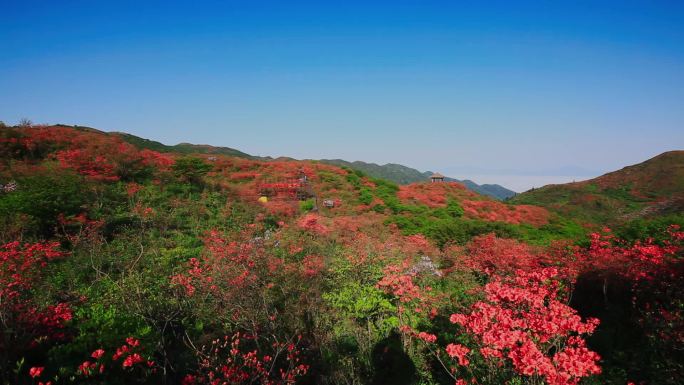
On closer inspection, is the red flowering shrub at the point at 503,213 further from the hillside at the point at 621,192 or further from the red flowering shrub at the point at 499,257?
the hillside at the point at 621,192

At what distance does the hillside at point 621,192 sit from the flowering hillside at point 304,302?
34.1 meters

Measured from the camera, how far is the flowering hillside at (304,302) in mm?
4520

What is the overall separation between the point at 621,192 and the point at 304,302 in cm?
6044

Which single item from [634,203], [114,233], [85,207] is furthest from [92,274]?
[634,203]

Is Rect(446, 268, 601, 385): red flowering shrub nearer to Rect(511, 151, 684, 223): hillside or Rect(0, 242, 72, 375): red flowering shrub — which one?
Rect(0, 242, 72, 375): red flowering shrub

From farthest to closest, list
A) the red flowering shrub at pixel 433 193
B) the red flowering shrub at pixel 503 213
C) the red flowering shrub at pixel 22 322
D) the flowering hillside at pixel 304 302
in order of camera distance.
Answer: the red flowering shrub at pixel 433 193 → the red flowering shrub at pixel 503 213 → the flowering hillside at pixel 304 302 → the red flowering shrub at pixel 22 322

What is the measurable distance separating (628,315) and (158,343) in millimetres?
9856

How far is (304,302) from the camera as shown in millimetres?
6641

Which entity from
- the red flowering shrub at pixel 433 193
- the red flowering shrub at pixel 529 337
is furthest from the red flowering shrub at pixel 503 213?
the red flowering shrub at pixel 529 337

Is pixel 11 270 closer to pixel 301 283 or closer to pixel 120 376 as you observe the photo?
pixel 120 376

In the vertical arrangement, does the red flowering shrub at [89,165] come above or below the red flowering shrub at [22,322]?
above

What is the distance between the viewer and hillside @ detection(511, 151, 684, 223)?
1563 inches

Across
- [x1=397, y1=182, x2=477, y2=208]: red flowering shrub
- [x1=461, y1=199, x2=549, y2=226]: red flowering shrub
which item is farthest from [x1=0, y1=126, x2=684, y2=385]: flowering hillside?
[x1=397, y1=182, x2=477, y2=208]: red flowering shrub

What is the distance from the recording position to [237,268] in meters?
6.52
